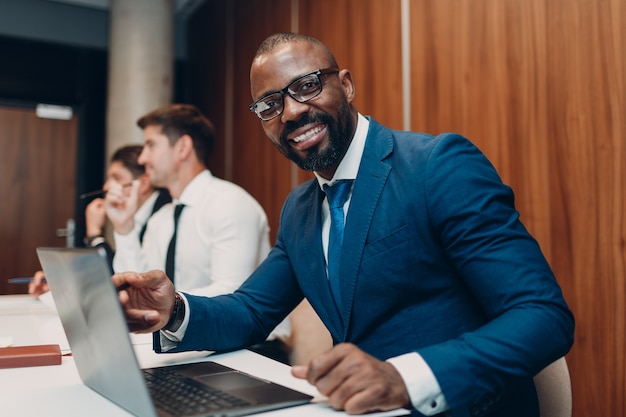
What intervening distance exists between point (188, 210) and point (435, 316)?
155 cm

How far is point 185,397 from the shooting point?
0.82 m

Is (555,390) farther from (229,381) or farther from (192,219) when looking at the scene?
(192,219)

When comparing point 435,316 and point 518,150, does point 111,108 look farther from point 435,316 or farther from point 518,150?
point 435,316

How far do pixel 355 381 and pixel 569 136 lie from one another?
1.41 m

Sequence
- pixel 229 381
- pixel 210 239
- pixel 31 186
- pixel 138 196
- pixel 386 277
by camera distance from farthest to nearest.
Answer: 1. pixel 31 186
2. pixel 138 196
3. pixel 210 239
4. pixel 386 277
5. pixel 229 381

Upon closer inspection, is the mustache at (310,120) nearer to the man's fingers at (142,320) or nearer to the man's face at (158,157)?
the man's fingers at (142,320)

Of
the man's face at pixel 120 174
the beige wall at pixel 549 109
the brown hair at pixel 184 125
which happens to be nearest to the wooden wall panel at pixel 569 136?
the beige wall at pixel 549 109

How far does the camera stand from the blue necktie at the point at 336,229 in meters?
1.25

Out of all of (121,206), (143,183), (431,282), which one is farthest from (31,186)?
(431,282)

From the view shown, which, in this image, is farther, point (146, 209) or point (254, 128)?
point (254, 128)

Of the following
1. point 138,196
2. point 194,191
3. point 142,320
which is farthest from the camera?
point 138,196

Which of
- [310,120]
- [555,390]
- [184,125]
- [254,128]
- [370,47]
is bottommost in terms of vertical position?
[555,390]

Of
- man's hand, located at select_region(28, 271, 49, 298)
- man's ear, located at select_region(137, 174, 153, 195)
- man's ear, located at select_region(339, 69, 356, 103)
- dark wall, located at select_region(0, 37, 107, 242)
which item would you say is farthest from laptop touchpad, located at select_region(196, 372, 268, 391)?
dark wall, located at select_region(0, 37, 107, 242)

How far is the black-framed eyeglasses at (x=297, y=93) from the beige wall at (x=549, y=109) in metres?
0.91
